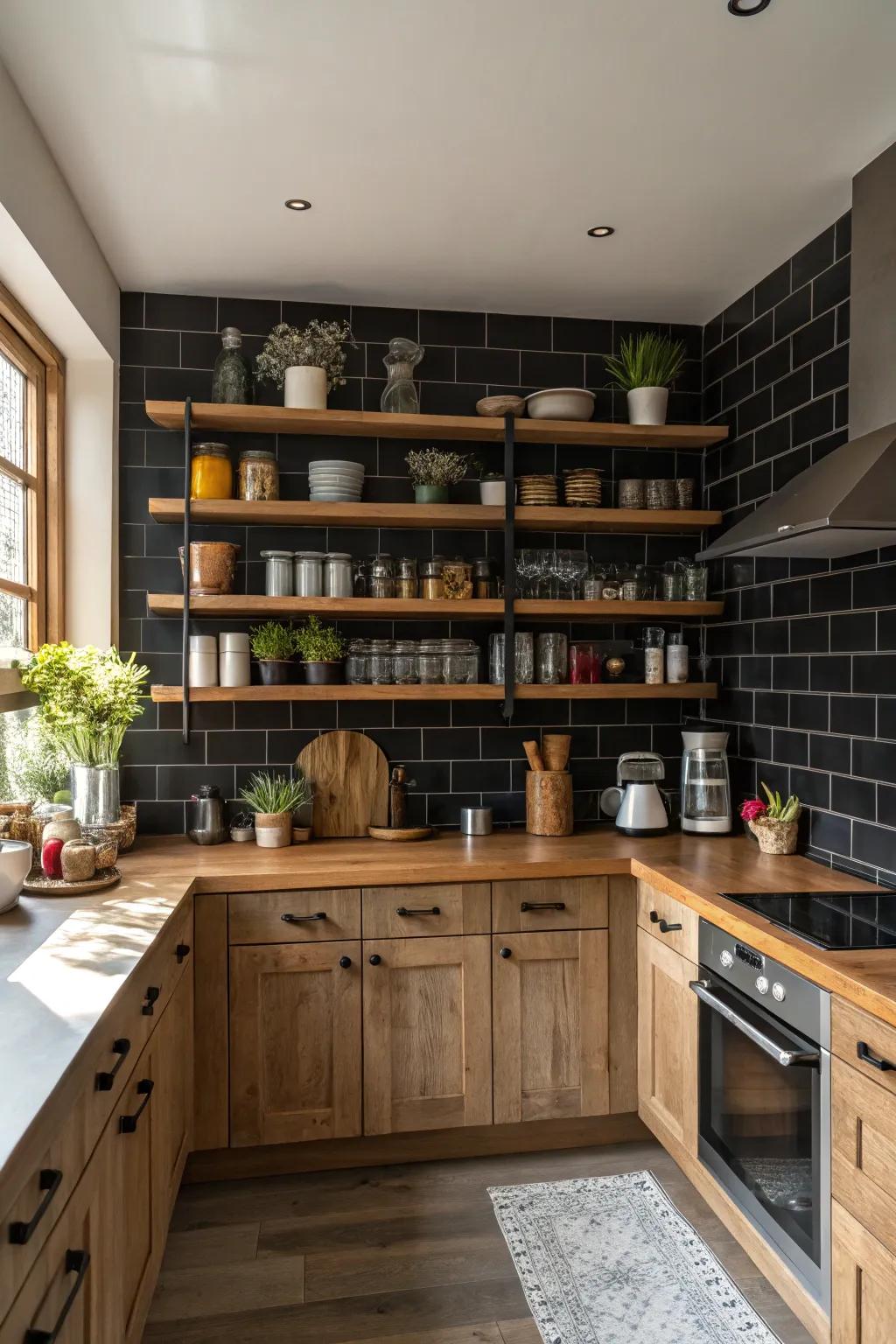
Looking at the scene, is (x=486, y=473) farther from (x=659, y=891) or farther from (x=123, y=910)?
(x=123, y=910)

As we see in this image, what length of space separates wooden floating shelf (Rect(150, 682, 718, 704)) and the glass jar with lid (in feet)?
2.05

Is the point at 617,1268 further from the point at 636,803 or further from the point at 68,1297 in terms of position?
the point at 68,1297

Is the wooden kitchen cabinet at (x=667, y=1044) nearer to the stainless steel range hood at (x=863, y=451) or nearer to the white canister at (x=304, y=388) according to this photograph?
the stainless steel range hood at (x=863, y=451)

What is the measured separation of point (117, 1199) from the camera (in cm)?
166

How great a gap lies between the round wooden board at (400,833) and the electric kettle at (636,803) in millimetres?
631

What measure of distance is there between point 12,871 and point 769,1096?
1.71m

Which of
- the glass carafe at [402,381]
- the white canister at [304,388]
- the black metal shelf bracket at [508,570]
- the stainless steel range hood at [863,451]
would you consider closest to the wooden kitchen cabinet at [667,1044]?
the black metal shelf bracket at [508,570]

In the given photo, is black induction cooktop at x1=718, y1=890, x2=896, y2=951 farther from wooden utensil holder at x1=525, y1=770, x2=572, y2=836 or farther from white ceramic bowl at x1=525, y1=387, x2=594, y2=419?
white ceramic bowl at x1=525, y1=387, x2=594, y2=419

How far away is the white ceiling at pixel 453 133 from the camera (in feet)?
6.23

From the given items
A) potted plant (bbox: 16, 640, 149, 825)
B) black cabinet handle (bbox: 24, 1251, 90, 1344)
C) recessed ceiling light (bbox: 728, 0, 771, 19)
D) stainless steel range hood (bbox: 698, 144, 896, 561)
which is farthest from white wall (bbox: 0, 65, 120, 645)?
black cabinet handle (bbox: 24, 1251, 90, 1344)

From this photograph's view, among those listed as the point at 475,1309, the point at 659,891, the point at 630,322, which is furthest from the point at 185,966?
the point at 630,322

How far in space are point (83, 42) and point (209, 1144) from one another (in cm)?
268

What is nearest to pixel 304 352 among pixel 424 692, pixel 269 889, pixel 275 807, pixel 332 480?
pixel 332 480

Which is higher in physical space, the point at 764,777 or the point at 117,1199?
the point at 764,777
